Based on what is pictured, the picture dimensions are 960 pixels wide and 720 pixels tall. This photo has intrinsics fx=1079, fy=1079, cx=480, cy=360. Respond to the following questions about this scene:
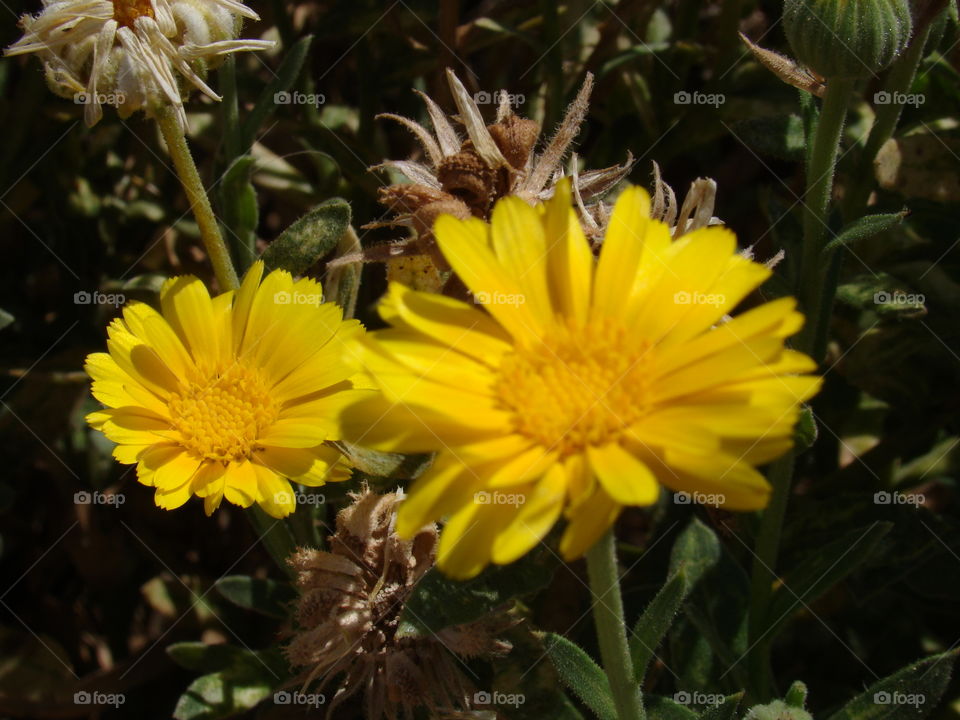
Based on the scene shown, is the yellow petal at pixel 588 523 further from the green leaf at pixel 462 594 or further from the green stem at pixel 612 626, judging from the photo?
the green leaf at pixel 462 594

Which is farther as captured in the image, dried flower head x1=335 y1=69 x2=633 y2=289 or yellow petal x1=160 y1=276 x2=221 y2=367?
yellow petal x1=160 y1=276 x2=221 y2=367

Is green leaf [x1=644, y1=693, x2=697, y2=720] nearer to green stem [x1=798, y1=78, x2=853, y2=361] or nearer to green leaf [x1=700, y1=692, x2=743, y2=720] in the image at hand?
green leaf [x1=700, y1=692, x2=743, y2=720]

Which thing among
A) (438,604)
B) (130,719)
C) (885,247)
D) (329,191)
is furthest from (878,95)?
(130,719)

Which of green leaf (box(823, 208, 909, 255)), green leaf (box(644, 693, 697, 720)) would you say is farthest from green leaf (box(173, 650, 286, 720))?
green leaf (box(823, 208, 909, 255))

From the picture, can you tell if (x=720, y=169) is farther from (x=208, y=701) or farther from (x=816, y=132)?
(x=208, y=701)

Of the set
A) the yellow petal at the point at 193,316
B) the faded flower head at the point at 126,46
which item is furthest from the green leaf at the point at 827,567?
the faded flower head at the point at 126,46
